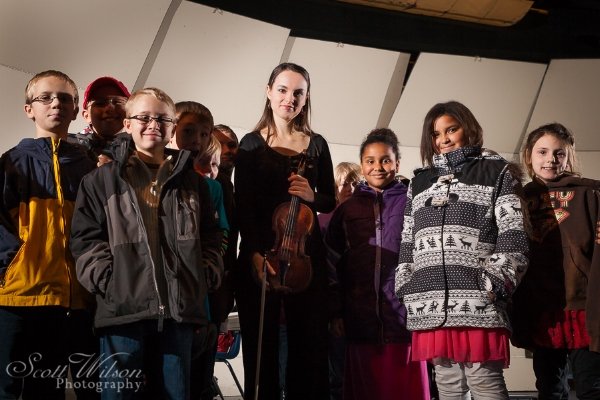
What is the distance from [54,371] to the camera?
2656 millimetres

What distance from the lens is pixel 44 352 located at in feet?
8.72

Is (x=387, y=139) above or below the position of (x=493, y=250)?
above

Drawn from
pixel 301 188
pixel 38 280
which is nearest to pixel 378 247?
pixel 301 188

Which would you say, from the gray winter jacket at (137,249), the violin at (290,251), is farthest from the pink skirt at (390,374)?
the gray winter jacket at (137,249)

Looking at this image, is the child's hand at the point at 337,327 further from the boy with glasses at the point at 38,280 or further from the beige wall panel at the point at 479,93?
the beige wall panel at the point at 479,93

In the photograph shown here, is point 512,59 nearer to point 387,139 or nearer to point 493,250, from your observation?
point 387,139

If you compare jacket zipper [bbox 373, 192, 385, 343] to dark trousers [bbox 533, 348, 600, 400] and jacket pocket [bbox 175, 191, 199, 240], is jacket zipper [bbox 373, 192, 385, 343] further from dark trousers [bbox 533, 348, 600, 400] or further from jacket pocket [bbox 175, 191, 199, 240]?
jacket pocket [bbox 175, 191, 199, 240]

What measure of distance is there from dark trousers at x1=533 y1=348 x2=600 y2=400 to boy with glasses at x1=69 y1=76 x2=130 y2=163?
6.93ft

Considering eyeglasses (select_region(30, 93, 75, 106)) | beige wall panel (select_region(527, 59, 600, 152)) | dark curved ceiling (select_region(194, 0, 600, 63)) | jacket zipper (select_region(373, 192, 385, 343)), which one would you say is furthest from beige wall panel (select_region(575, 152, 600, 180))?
eyeglasses (select_region(30, 93, 75, 106))

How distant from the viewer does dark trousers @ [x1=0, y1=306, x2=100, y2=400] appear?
2.61 metres

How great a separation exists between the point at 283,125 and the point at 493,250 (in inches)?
38.8

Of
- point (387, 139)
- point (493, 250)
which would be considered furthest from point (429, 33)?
point (493, 250)

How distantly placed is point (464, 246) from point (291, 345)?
0.75 meters

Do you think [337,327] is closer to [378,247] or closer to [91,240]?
[378,247]
